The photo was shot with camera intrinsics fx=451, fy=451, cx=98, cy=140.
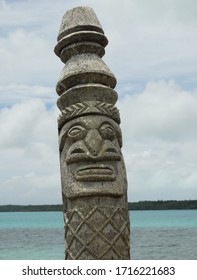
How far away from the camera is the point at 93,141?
228 inches

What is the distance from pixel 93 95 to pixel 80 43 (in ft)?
2.81

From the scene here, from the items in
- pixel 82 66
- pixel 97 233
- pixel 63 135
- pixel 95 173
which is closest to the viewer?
pixel 97 233

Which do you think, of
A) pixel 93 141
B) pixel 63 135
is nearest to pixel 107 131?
pixel 93 141

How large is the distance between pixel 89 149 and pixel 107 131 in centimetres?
38

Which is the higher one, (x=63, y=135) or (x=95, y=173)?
(x=63, y=135)

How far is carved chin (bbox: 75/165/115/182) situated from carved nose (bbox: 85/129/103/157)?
0.60 ft

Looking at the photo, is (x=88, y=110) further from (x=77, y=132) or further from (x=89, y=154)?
(x=89, y=154)

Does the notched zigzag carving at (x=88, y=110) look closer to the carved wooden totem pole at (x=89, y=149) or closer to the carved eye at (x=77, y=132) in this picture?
the carved wooden totem pole at (x=89, y=149)

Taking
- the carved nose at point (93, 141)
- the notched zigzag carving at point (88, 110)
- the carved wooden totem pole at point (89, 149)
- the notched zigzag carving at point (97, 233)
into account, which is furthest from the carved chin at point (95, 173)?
the notched zigzag carving at point (88, 110)

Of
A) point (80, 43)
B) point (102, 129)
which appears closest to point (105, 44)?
point (80, 43)

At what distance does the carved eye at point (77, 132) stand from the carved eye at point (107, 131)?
238mm

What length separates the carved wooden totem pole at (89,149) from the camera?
5465mm
